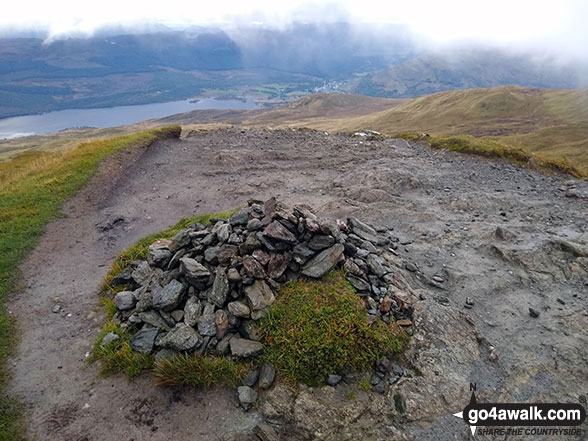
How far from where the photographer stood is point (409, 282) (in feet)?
47.9

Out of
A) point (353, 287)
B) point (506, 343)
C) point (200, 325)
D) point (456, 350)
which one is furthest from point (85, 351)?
point (506, 343)

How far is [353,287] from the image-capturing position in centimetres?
1251

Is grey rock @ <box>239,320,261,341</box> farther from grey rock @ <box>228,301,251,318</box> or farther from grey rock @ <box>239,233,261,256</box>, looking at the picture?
grey rock @ <box>239,233,261,256</box>

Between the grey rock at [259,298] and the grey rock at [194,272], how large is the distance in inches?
67.3

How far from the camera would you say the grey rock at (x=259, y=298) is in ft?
37.6

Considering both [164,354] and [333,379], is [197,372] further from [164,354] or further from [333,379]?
[333,379]

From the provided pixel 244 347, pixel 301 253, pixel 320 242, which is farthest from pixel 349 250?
pixel 244 347

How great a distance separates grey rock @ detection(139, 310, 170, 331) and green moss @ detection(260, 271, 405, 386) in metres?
3.64

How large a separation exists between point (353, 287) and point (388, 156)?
24.6 meters

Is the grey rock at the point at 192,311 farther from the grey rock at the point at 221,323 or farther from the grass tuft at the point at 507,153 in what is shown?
the grass tuft at the point at 507,153

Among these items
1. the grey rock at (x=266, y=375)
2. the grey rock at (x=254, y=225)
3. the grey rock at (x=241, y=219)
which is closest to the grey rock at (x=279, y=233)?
the grey rock at (x=254, y=225)

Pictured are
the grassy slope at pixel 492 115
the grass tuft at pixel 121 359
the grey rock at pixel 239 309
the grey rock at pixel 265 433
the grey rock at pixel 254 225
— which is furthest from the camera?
the grassy slope at pixel 492 115

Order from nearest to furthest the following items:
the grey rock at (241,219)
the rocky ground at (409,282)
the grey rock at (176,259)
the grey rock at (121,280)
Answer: the rocky ground at (409,282), the grey rock at (176,259), the grey rock at (241,219), the grey rock at (121,280)

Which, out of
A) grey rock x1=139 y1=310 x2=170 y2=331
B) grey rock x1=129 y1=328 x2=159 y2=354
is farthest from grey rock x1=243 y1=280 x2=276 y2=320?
grey rock x1=129 y1=328 x2=159 y2=354
